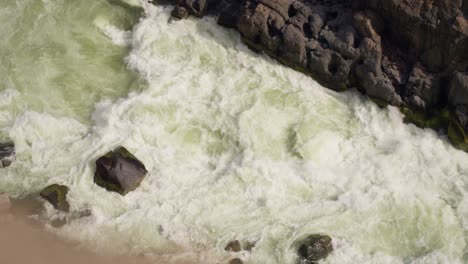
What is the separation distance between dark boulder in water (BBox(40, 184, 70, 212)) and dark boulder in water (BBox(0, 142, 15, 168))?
1639 mm

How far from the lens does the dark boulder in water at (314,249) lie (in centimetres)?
1455

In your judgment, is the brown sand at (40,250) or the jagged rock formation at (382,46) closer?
the brown sand at (40,250)

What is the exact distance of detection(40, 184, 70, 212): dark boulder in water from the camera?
600 inches

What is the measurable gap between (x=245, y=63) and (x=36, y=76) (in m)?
7.02

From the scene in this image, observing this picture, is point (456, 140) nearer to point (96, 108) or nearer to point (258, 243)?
point (258, 243)

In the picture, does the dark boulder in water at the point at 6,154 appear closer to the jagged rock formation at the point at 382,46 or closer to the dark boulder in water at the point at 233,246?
the dark boulder in water at the point at 233,246

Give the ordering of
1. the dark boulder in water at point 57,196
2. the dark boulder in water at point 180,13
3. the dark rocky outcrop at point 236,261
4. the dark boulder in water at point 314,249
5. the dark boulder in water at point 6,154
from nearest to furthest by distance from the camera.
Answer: the dark rocky outcrop at point 236,261, the dark boulder in water at point 314,249, the dark boulder in water at point 57,196, the dark boulder in water at point 6,154, the dark boulder in water at point 180,13

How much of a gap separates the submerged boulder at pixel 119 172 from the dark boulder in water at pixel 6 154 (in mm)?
2527

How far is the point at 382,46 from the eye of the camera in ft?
61.7

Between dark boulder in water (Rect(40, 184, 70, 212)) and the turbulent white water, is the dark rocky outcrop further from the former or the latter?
dark boulder in water (Rect(40, 184, 70, 212))

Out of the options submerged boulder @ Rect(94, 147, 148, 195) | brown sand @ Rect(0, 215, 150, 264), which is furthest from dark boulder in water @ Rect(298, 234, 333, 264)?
submerged boulder @ Rect(94, 147, 148, 195)

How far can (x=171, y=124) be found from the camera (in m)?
17.6

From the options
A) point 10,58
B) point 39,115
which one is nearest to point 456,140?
point 39,115

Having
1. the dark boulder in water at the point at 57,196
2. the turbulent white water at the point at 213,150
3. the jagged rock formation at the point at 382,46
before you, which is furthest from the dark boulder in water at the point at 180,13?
the dark boulder in water at the point at 57,196
